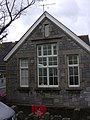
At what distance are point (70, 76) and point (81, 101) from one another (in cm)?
178

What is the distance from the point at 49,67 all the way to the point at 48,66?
3.8 inches

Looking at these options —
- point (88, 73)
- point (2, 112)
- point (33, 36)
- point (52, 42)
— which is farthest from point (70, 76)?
point (2, 112)

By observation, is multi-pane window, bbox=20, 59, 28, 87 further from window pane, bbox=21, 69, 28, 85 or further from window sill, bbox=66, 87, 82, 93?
window sill, bbox=66, 87, 82, 93

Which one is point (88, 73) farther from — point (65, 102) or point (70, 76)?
point (65, 102)

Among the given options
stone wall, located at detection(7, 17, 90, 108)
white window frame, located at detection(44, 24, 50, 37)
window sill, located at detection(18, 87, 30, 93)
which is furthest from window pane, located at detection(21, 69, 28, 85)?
white window frame, located at detection(44, 24, 50, 37)

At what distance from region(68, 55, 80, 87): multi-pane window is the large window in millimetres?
1000

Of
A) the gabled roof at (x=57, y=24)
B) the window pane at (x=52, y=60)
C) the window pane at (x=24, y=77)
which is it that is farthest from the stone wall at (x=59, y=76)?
the window pane at (x=52, y=60)

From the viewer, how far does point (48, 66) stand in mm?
17828

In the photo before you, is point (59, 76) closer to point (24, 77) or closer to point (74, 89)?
point (74, 89)

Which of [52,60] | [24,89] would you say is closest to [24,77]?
[24,89]

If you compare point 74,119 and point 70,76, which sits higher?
point 70,76

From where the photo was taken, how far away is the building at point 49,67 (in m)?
16.7

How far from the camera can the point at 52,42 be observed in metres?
17.8

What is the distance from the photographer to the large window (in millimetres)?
17672
